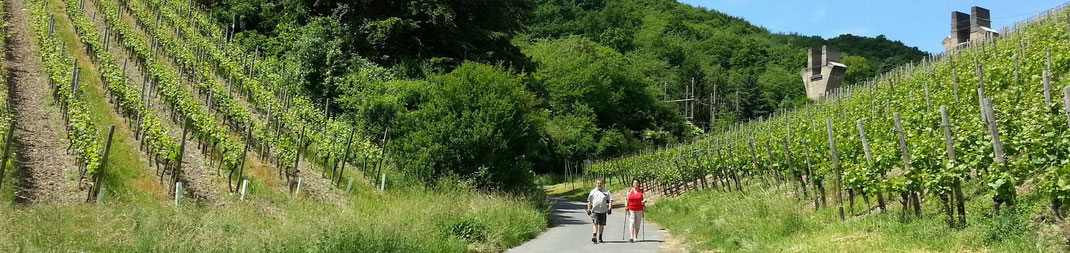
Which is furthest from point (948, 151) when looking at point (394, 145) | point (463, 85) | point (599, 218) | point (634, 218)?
point (394, 145)

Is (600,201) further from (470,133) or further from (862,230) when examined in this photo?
(470,133)

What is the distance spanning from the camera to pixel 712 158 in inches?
874

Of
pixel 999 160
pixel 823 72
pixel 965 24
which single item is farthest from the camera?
pixel 823 72

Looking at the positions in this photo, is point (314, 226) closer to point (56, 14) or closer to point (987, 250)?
point (987, 250)

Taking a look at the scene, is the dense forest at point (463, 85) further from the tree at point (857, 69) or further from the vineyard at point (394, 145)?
the tree at point (857, 69)

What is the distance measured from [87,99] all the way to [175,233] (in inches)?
569

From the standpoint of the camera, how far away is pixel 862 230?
9.21 m

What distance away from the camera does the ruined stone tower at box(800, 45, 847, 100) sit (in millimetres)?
70562

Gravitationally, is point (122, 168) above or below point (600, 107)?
below

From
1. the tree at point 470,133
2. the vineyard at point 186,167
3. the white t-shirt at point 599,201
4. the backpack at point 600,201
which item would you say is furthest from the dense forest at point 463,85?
the backpack at point 600,201

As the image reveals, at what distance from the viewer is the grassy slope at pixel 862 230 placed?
7.01m

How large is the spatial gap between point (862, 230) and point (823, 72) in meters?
67.0

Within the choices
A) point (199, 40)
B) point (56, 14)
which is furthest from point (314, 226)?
point (56, 14)

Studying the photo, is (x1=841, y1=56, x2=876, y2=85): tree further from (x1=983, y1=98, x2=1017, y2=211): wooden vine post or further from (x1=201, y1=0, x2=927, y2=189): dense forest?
(x1=983, y1=98, x2=1017, y2=211): wooden vine post
